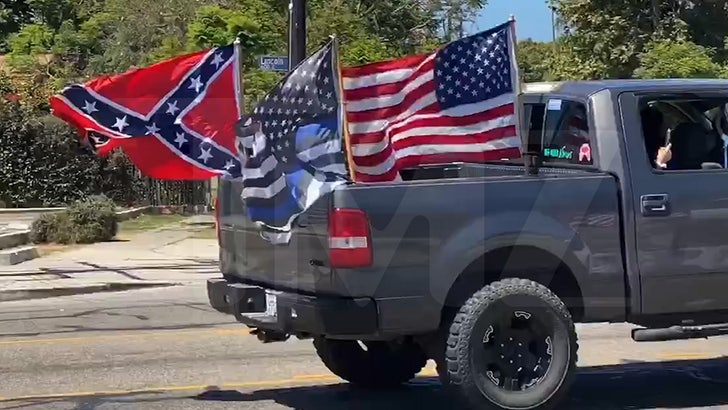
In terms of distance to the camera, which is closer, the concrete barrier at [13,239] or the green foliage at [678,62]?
the concrete barrier at [13,239]

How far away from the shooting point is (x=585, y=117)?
7.09m

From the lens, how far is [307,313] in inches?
252

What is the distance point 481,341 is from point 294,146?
156 cm

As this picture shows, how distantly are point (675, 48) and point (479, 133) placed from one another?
21851 millimetres

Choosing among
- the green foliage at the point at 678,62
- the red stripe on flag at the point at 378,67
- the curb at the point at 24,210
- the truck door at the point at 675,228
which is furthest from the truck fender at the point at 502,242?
the green foliage at the point at 678,62

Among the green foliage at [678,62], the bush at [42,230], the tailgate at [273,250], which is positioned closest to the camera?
the tailgate at [273,250]

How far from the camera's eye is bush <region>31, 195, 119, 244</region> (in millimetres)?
19422

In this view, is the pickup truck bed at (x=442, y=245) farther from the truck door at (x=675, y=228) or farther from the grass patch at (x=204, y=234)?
the grass patch at (x=204, y=234)

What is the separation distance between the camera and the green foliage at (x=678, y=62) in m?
26.4

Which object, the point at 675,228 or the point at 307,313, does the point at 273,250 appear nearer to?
the point at 307,313

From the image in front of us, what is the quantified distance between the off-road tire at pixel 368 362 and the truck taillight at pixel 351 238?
1.64m

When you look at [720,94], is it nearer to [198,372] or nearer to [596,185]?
[596,185]

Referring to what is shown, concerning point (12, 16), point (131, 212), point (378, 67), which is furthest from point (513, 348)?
point (12, 16)

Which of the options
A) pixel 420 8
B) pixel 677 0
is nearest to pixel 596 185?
pixel 677 0
